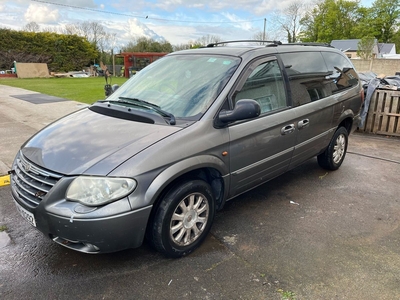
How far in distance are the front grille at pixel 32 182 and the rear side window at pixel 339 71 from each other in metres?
3.71

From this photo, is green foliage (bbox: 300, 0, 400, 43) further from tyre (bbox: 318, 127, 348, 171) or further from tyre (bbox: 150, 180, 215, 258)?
tyre (bbox: 150, 180, 215, 258)

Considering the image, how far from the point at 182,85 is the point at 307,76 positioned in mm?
1698

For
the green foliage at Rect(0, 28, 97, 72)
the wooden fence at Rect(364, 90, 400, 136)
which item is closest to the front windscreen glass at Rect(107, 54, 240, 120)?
the wooden fence at Rect(364, 90, 400, 136)

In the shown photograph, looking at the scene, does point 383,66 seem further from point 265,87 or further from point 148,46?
point 148,46

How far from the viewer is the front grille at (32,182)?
2.32 m

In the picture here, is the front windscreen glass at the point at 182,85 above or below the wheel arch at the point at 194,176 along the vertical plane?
above

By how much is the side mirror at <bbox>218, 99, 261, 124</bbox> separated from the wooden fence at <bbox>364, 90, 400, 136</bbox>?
18.6 ft

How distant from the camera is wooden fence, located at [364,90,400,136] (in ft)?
22.8

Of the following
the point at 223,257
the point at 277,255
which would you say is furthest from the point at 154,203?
the point at 277,255

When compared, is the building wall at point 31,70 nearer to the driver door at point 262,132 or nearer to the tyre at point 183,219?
the driver door at point 262,132

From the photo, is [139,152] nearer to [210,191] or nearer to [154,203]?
[154,203]

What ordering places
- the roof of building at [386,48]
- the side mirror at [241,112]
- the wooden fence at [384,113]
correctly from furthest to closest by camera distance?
the roof of building at [386,48] → the wooden fence at [384,113] → the side mirror at [241,112]

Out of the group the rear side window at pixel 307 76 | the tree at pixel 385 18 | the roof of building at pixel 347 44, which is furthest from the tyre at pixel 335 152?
the tree at pixel 385 18

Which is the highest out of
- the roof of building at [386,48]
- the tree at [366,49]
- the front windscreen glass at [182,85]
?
the roof of building at [386,48]
